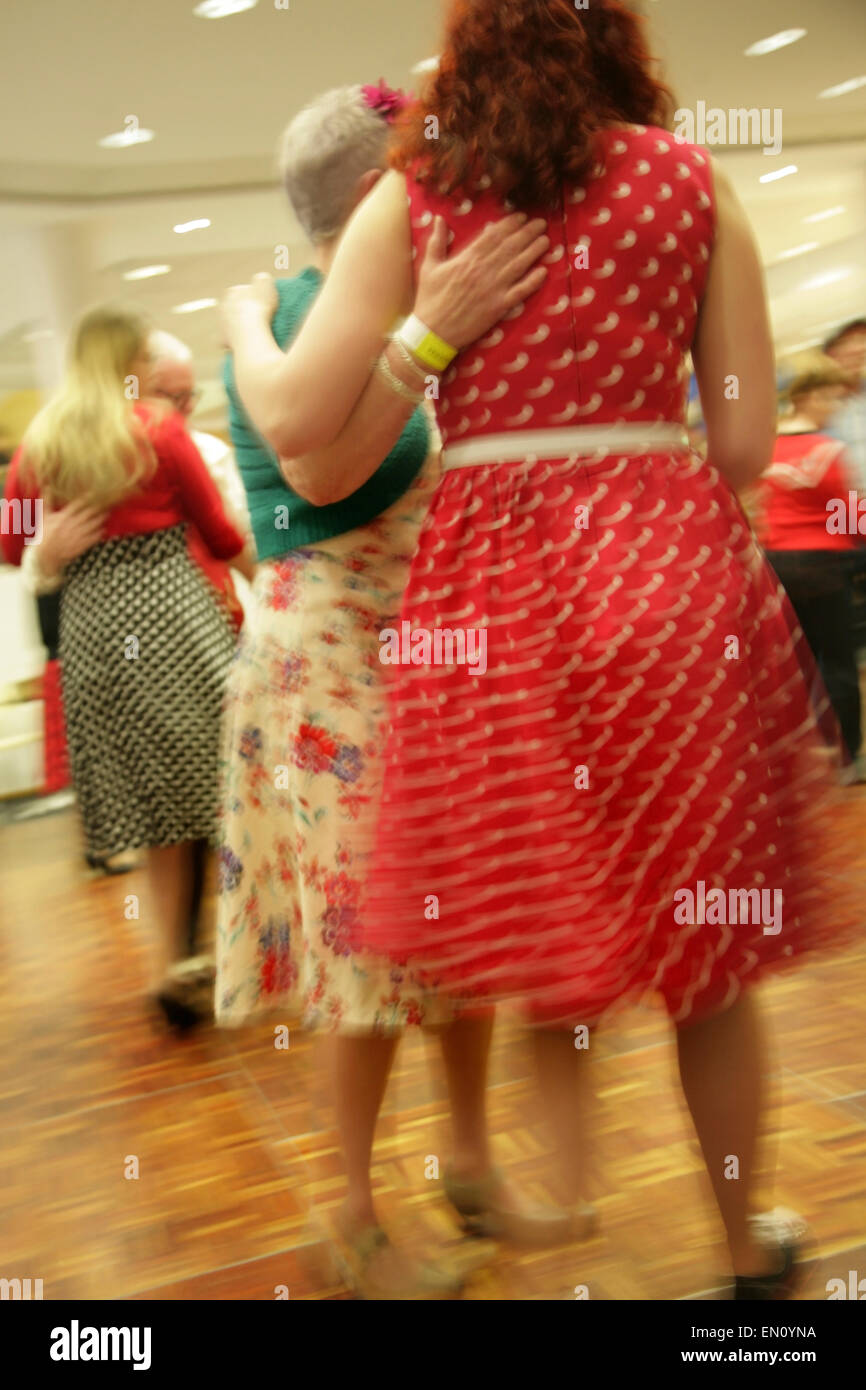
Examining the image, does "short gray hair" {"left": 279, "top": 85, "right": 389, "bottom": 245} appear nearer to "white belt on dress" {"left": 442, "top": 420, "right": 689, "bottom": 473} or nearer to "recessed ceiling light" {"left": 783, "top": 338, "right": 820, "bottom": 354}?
"white belt on dress" {"left": 442, "top": 420, "right": 689, "bottom": 473}

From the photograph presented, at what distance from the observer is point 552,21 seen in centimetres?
112

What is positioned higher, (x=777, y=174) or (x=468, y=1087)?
(x=777, y=174)

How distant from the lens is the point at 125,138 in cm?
566

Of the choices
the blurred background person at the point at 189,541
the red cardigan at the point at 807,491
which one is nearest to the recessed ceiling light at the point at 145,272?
the red cardigan at the point at 807,491

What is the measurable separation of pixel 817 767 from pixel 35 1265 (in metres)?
1.25

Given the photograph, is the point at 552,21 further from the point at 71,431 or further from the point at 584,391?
the point at 71,431

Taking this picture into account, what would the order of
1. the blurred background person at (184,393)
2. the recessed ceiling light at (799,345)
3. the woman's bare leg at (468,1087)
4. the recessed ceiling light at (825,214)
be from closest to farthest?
the woman's bare leg at (468,1087)
the blurred background person at (184,393)
the recessed ceiling light at (825,214)
the recessed ceiling light at (799,345)

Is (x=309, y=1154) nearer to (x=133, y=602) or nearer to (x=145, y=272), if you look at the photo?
(x=133, y=602)

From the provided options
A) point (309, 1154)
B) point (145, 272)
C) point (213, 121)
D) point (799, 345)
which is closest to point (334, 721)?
point (309, 1154)

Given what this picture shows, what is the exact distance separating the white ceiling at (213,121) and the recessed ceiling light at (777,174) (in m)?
0.05

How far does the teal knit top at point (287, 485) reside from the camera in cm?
143

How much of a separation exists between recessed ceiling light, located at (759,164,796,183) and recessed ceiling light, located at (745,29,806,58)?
6.32ft

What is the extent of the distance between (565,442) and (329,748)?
482 mm

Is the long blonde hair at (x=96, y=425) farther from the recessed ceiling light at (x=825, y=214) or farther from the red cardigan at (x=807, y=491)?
the recessed ceiling light at (x=825, y=214)
